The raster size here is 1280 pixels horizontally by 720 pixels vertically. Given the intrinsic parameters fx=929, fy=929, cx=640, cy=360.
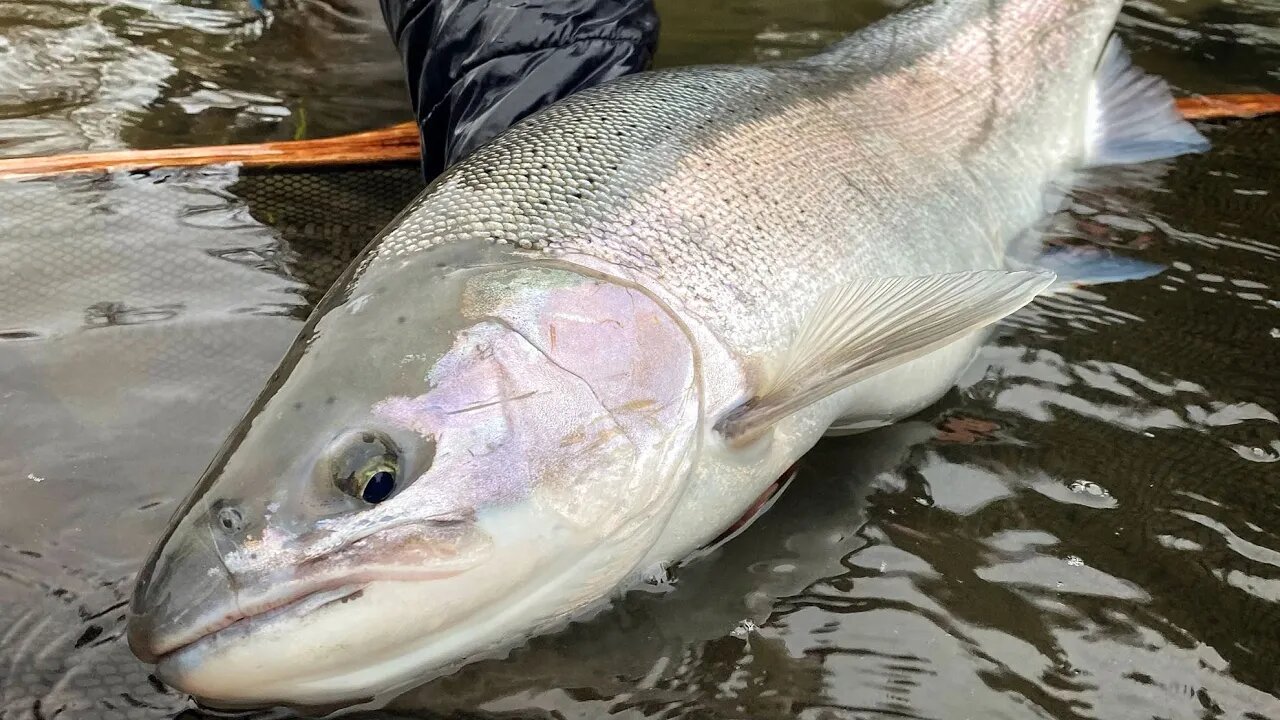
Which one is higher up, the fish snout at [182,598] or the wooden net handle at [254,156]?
the wooden net handle at [254,156]

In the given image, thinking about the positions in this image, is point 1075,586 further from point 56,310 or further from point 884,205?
point 56,310

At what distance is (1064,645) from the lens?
161 cm

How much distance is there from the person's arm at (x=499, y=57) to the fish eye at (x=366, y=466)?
52.5 inches

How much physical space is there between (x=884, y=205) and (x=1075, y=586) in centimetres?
91

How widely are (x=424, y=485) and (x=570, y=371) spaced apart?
0.30 meters

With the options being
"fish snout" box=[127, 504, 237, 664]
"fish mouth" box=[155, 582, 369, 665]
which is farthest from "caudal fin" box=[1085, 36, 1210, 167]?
"fish snout" box=[127, 504, 237, 664]

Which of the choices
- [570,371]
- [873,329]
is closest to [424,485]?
[570,371]

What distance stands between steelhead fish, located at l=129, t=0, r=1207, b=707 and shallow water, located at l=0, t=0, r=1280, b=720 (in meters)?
0.15

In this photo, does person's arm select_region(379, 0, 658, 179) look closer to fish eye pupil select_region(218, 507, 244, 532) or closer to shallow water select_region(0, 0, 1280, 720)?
shallow water select_region(0, 0, 1280, 720)

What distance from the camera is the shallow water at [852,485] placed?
154 cm

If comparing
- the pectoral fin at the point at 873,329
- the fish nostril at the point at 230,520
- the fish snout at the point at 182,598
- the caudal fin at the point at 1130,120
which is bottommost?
the fish snout at the point at 182,598

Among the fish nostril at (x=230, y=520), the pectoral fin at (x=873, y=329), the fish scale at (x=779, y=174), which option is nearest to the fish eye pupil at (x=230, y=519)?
the fish nostril at (x=230, y=520)

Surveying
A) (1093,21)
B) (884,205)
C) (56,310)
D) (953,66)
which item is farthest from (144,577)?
(1093,21)

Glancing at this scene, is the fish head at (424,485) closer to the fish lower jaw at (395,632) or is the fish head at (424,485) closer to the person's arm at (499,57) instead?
the fish lower jaw at (395,632)
